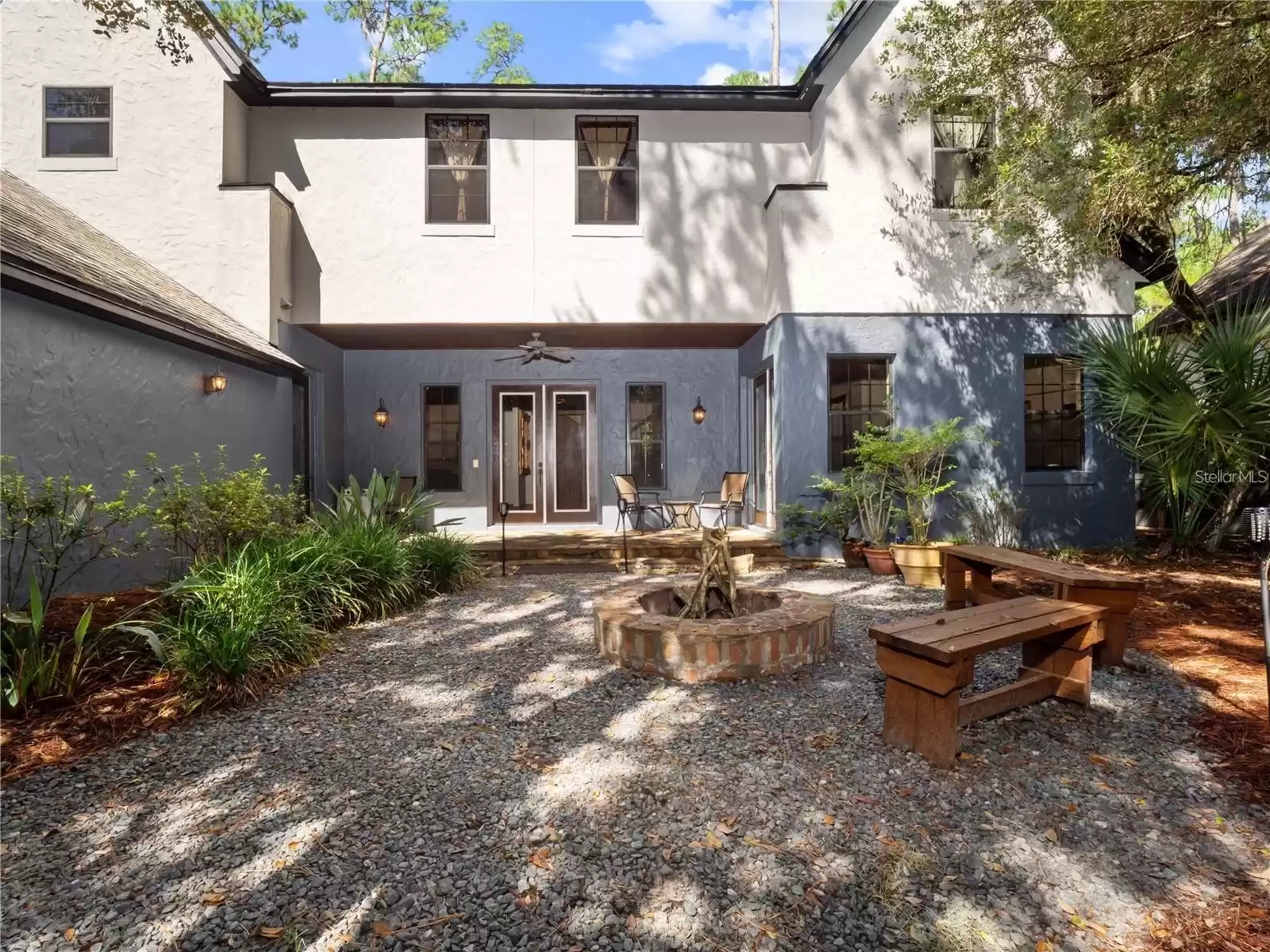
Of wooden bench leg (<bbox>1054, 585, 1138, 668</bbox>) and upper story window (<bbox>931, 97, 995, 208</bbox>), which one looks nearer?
wooden bench leg (<bbox>1054, 585, 1138, 668</bbox>)

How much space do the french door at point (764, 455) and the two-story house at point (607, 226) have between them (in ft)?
0.29

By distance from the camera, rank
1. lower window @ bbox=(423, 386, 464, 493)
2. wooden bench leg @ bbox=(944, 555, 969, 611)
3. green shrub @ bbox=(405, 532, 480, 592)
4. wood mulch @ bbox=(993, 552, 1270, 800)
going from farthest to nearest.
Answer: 1. lower window @ bbox=(423, 386, 464, 493)
2. green shrub @ bbox=(405, 532, 480, 592)
3. wooden bench leg @ bbox=(944, 555, 969, 611)
4. wood mulch @ bbox=(993, 552, 1270, 800)

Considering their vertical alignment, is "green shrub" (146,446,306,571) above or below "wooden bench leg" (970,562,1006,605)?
above

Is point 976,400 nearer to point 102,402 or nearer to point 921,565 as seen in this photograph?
point 921,565

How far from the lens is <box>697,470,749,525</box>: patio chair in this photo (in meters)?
9.86

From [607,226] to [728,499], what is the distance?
427cm

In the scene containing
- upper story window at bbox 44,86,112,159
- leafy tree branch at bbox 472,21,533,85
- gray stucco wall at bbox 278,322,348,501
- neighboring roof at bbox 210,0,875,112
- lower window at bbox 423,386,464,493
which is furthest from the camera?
leafy tree branch at bbox 472,21,533,85

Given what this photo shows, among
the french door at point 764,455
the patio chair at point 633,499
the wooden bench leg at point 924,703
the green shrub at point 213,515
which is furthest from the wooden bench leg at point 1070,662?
the patio chair at point 633,499

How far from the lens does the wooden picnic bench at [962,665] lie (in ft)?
8.75

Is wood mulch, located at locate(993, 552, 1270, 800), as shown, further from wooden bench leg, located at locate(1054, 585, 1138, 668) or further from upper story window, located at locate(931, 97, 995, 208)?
upper story window, located at locate(931, 97, 995, 208)

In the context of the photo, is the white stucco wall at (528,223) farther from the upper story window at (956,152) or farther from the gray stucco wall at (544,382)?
the gray stucco wall at (544,382)

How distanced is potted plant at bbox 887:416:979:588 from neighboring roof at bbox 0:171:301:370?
7.01 m

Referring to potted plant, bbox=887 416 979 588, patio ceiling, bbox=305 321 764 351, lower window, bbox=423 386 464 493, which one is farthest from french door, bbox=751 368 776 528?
lower window, bbox=423 386 464 493

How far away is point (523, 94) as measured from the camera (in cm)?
841
